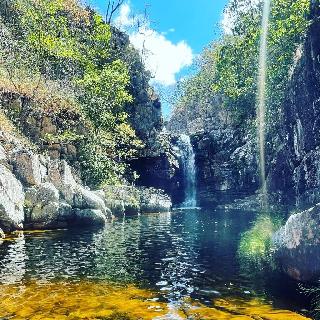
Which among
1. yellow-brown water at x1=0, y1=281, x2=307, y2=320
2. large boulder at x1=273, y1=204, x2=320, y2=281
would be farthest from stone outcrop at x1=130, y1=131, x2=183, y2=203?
yellow-brown water at x1=0, y1=281, x2=307, y2=320

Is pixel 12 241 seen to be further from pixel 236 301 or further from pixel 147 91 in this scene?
pixel 147 91

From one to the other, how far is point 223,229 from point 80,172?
1786cm

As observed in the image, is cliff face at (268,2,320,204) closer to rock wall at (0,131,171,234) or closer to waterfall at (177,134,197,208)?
rock wall at (0,131,171,234)

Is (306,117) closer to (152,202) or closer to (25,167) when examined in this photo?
(25,167)

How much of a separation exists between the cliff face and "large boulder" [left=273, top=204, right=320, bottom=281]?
17.5 meters

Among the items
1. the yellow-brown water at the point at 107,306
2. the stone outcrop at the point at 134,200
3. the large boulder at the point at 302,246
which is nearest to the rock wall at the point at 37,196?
the stone outcrop at the point at 134,200

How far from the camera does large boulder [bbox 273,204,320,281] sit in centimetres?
1214

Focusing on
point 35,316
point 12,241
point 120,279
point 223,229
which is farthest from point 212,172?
point 35,316

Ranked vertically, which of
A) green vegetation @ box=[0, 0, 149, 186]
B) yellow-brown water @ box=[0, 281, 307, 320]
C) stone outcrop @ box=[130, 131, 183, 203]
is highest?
green vegetation @ box=[0, 0, 149, 186]

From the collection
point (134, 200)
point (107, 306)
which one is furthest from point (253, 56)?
point (107, 306)

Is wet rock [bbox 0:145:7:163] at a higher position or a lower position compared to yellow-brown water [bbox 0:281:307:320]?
higher

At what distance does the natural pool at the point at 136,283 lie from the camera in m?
10.9

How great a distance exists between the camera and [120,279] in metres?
14.6

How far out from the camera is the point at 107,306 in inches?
449
